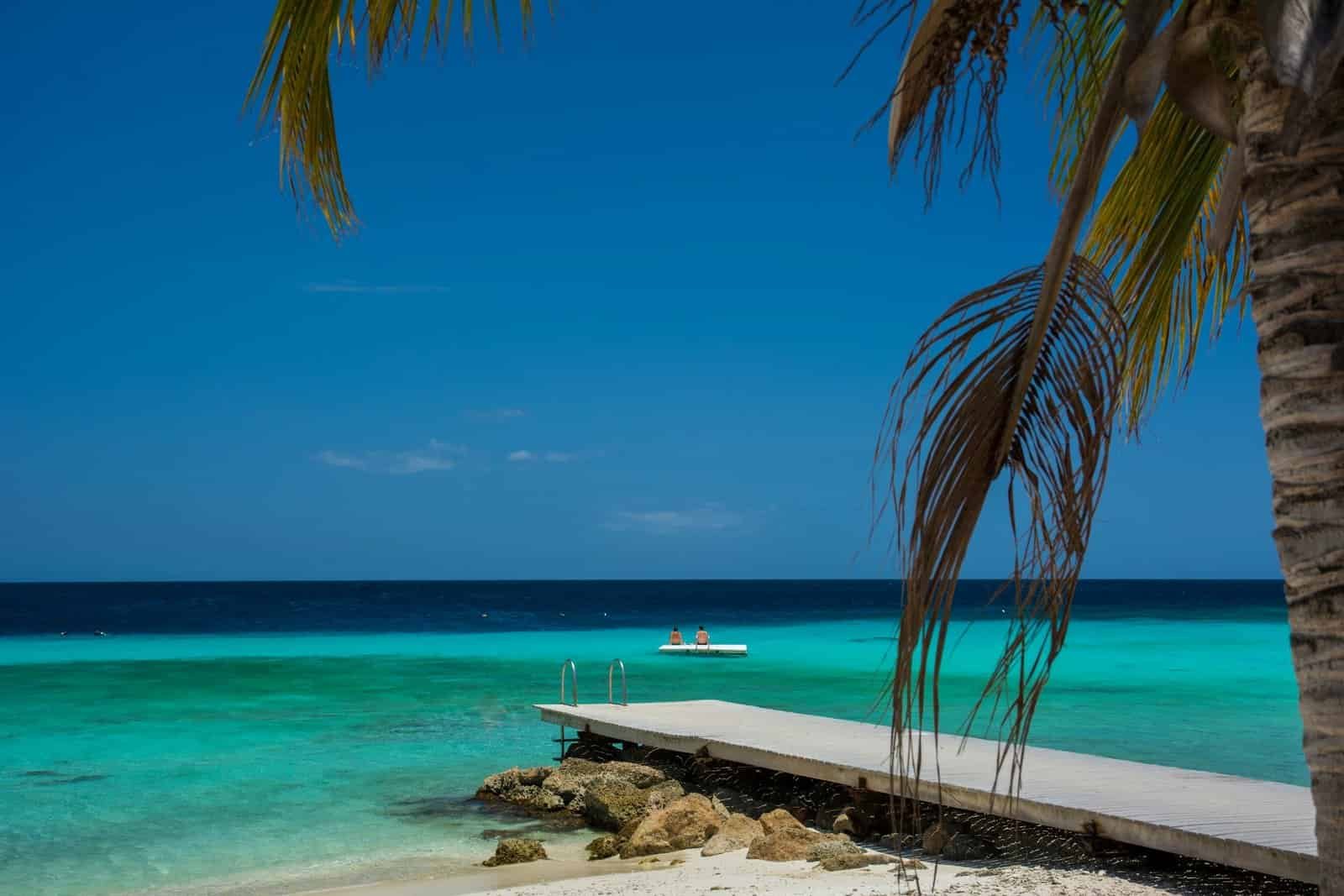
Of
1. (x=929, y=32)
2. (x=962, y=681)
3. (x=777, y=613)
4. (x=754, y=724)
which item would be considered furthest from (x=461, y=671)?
(x=777, y=613)

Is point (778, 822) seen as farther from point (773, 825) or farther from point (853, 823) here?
point (853, 823)

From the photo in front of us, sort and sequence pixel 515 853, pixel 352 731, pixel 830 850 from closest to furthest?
pixel 830 850 < pixel 515 853 < pixel 352 731

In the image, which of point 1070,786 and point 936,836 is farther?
point 1070,786

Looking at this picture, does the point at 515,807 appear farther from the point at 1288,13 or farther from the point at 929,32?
the point at 1288,13

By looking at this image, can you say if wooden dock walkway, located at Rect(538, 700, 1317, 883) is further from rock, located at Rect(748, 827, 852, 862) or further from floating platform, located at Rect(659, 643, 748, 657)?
floating platform, located at Rect(659, 643, 748, 657)

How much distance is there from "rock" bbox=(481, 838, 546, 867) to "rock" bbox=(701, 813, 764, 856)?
154 centimetres

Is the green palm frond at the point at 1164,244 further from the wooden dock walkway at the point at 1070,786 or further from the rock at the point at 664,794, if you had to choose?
the rock at the point at 664,794

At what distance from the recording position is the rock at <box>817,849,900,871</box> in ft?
28.0

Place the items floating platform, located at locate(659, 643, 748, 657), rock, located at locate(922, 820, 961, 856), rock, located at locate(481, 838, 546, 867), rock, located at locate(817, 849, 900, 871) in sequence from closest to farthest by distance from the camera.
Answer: rock, located at locate(817, 849, 900, 871)
rock, located at locate(922, 820, 961, 856)
rock, located at locate(481, 838, 546, 867)
floating platform, located at locate(659, 643, 748, 657)

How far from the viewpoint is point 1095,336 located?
97.4 inches

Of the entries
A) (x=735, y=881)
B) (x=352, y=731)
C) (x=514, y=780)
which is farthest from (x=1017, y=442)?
(x=352, y=731)

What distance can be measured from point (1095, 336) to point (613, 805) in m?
9.98

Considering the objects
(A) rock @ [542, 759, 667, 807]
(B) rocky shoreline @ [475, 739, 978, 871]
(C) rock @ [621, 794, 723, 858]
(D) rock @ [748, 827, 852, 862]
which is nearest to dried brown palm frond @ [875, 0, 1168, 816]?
(B) rocky shoreline @ [475, 739, 978, 871]

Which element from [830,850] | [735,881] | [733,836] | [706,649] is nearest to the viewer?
[735,881]
